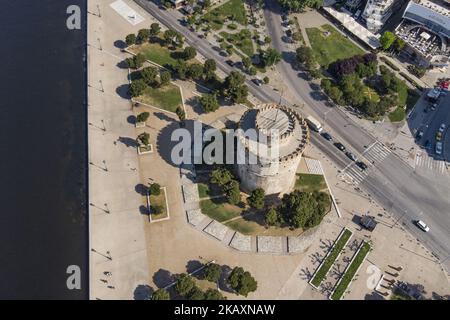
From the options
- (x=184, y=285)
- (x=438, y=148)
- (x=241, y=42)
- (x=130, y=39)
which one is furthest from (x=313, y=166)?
(x=130, y=39)

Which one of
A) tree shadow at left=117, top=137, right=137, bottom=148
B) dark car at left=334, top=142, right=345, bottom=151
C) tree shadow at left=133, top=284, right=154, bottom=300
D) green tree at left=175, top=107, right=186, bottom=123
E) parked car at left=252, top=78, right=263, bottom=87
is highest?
parked car at left=252, top=78, right=263, bottom=87

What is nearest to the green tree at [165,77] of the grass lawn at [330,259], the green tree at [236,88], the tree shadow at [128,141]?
the green tree at [236,88]

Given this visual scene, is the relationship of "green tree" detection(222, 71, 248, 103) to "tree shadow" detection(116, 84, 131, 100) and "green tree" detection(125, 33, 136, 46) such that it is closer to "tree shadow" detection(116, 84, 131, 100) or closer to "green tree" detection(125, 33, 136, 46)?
"tree shadow" detection(116, 84, 131, 100)

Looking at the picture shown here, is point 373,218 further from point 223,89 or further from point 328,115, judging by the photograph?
point 223,89

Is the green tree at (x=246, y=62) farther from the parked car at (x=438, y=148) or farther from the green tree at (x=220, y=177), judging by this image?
the parked car at (x=438, y=148)

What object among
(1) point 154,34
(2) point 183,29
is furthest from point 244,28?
(1) point 154,34

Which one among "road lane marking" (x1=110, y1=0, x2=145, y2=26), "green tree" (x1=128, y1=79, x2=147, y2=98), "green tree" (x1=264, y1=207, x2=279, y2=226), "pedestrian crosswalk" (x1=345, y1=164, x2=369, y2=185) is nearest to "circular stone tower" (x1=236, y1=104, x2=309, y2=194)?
"green tree" (x1=264, y1=207, x2=279, y2=226)
